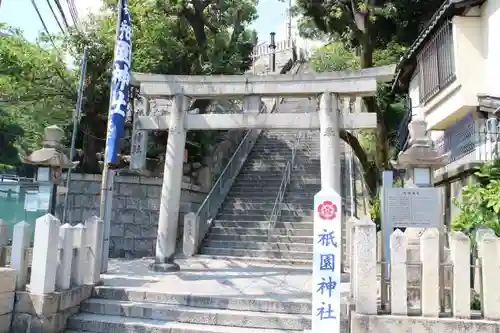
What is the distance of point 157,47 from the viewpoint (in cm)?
1555

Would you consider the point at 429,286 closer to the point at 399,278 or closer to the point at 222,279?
the point at 399,278

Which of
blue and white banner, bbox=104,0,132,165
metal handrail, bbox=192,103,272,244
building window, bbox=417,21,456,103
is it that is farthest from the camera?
metal handrail, bbox=192,103,272,244

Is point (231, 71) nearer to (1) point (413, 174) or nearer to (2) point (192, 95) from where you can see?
(2) point (192, 95)

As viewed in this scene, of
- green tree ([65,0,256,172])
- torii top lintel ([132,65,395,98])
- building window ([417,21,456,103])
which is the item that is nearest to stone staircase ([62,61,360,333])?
green tree ([65,0,256,172])

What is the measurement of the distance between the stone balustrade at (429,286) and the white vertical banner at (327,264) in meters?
1.33

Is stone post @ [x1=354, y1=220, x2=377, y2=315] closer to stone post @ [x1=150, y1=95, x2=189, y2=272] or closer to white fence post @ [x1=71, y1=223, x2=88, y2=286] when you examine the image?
white fence post @ [x1=71, y1=223, x2=88, y2=286]

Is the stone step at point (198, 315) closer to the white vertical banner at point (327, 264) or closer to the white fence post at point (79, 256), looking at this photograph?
the white fence post at point (79, 256)

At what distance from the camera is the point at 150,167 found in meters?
16.3

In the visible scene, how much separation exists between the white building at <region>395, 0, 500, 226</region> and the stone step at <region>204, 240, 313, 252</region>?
169 inches

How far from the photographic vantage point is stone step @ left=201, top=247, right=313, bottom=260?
12843 millimetres

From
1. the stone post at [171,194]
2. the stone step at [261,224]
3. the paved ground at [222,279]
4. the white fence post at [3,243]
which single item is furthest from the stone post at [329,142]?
the white fence post at [3,243]

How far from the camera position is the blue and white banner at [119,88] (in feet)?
32.0

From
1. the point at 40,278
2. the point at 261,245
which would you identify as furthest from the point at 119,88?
the point at 261,245

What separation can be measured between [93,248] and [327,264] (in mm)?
4985
